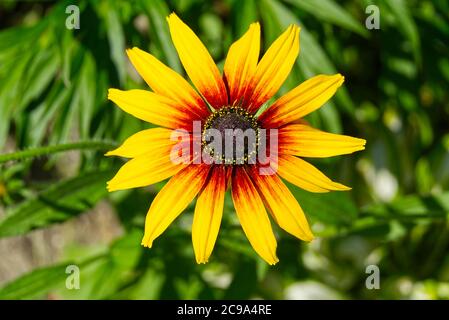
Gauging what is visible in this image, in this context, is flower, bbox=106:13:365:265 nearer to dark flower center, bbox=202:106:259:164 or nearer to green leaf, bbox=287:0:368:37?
dark flower center, bbox=202:106:259:164

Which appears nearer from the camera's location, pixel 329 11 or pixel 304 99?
pixel 304 99

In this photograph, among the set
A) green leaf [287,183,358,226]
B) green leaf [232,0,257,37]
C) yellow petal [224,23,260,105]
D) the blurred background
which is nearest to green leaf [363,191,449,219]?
the blurred background

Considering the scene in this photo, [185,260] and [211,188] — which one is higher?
[211,188]

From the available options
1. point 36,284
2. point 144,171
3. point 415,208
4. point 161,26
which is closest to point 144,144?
point 144,171

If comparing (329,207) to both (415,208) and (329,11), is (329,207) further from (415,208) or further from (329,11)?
(329,11)

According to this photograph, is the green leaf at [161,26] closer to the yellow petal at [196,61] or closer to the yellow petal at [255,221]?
the yellow petal at [196,61]

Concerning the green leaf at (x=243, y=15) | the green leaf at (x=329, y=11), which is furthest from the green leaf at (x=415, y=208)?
the green leaf at (x=243, y=15)
